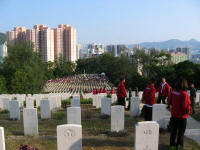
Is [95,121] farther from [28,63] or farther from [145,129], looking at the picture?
[28,63]

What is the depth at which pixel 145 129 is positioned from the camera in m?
5.08

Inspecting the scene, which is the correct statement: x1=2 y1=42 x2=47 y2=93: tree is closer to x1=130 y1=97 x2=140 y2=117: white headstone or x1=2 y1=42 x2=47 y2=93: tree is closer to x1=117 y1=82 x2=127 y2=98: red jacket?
x1=117 y1=82 x2=127 y2=98: red jacket

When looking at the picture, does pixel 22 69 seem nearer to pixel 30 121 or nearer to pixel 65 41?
pixel 30 121

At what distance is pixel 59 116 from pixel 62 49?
326 ft

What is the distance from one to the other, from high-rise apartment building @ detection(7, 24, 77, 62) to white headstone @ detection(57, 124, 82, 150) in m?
92.0

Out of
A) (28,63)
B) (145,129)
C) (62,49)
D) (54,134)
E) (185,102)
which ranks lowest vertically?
(54,134)

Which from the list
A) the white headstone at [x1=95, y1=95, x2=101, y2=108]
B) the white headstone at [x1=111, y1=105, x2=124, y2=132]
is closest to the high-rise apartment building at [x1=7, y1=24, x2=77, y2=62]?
the white headstone at [x1=95, y1=95, x2=101, y2=108]

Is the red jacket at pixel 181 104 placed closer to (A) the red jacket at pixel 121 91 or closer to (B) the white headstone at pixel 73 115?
(B) the white headstone at pixel 73 115

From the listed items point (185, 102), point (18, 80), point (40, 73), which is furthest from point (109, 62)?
point (185, 102)

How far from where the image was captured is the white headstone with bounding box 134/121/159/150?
5.05 meters

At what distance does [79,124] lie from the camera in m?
7.48

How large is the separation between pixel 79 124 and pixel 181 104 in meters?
3.81

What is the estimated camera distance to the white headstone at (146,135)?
5.05 m

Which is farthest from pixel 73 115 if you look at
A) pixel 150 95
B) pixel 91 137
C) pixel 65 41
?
pixel 65 41
